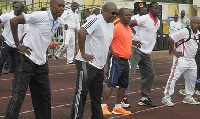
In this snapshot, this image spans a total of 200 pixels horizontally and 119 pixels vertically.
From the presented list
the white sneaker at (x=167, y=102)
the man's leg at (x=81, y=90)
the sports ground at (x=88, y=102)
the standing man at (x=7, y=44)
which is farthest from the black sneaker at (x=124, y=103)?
the standing man at (x=7, y=44)

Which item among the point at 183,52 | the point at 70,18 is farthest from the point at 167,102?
the point at 70,18

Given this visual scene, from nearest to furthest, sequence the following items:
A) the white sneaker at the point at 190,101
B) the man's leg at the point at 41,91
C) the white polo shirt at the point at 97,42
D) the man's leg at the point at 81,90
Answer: the man's leg at the point at 41,91, the man's leg at the point at 81,90, the white polo shirt at the point at 97,42, the white sneaker at the point at 190,101

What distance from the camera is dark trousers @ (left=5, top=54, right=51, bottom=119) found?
7090 mm

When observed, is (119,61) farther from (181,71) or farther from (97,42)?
(181,71)

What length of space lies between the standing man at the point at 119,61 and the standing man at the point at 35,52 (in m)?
1.92

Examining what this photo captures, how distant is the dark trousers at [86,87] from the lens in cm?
759

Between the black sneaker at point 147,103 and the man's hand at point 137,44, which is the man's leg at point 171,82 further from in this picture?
the man's hand at point 137,44

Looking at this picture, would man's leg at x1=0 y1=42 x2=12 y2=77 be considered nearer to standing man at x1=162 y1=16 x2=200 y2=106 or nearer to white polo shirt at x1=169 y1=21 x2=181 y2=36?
standing man at x1=162 y1=16 x2=200 y2=106

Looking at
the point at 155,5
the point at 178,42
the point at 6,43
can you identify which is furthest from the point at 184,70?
Result: the point at 6,43

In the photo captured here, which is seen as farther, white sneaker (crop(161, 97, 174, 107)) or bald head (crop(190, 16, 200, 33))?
bald head (crop(190, 16, 200, 33))

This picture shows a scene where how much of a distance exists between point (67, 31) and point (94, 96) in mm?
10418

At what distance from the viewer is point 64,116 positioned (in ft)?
29.0

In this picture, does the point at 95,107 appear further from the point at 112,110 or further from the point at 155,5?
the point at 155,5

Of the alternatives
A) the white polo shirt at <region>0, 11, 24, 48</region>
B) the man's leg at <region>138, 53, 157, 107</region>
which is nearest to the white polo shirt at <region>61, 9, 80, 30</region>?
the white polo shirt at <region>0, 11, 24, 48</region>
